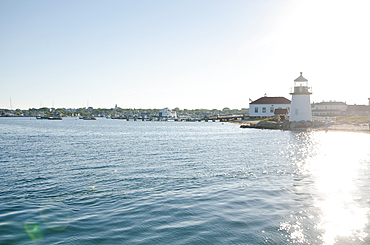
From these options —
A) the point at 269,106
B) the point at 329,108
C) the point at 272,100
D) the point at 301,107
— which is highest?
the point at 272,100

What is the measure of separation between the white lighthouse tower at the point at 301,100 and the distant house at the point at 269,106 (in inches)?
1384

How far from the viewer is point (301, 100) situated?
61.3 meters

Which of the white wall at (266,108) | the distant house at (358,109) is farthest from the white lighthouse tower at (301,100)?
the distant house at (358,109)

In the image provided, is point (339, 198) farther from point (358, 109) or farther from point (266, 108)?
point (358, 109)

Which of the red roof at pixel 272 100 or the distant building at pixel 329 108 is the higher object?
the red roof at pixel 272 100

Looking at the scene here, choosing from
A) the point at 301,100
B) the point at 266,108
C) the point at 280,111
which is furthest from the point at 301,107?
the point at 266,108

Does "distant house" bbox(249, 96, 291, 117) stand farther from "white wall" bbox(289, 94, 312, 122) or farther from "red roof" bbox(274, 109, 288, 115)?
"white wall" bbox(289, 94, 312, 122)

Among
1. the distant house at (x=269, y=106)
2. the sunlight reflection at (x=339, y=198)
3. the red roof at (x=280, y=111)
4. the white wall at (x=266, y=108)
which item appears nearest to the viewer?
the sunlight reflection at (x=339, y=198)

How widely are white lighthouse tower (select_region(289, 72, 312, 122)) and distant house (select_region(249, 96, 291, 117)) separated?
35.1m

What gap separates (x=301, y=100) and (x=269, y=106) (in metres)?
42.3

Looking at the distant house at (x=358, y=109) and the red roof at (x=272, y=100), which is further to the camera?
the distant house at (x=358, y=109)

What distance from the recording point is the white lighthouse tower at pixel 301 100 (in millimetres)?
60300

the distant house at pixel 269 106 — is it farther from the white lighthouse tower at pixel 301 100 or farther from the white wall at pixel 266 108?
the white lighthouse tower at pixel 301 100

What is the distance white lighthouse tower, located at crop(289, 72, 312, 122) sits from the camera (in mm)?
60300
